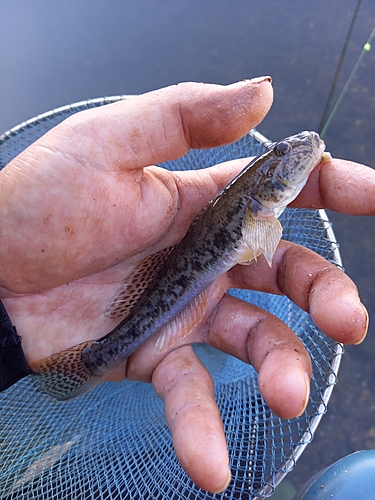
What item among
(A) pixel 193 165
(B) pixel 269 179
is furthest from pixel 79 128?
(A) pixel 193 165

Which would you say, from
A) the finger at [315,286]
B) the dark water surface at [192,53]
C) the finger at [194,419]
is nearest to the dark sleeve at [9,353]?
the finger at [194,419]

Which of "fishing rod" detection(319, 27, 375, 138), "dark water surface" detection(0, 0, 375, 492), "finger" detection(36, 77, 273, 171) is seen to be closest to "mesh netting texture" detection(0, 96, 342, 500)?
"finger" detection(36, 77, 273, 171)

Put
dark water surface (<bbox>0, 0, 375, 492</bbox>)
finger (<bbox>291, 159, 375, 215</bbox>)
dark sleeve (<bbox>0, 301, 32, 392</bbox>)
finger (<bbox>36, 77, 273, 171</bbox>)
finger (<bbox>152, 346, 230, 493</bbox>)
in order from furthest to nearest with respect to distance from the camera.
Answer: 1. dark water surface (<bbox>0, 0, 375, 492</bbox>)
2. dark sleeve (<bbox>0, 301, 32, 392</bbox>)
3. finger (<bbox>291, 159, 375, 215</bbox>)
4. finger (<bbox>36, 77, 273, 171</bbox>)
5. finger (<bbox>152, 346, 230, 493</bbox>)

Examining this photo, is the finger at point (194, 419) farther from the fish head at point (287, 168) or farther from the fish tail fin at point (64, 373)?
the fish head at point (287, 168)

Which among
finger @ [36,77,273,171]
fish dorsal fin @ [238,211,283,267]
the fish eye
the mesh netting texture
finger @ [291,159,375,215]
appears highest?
finger @ [36,77,273,171]

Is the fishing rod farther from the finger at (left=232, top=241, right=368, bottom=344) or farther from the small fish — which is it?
the small fish

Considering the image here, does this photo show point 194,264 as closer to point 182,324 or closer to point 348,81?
point 182,324
